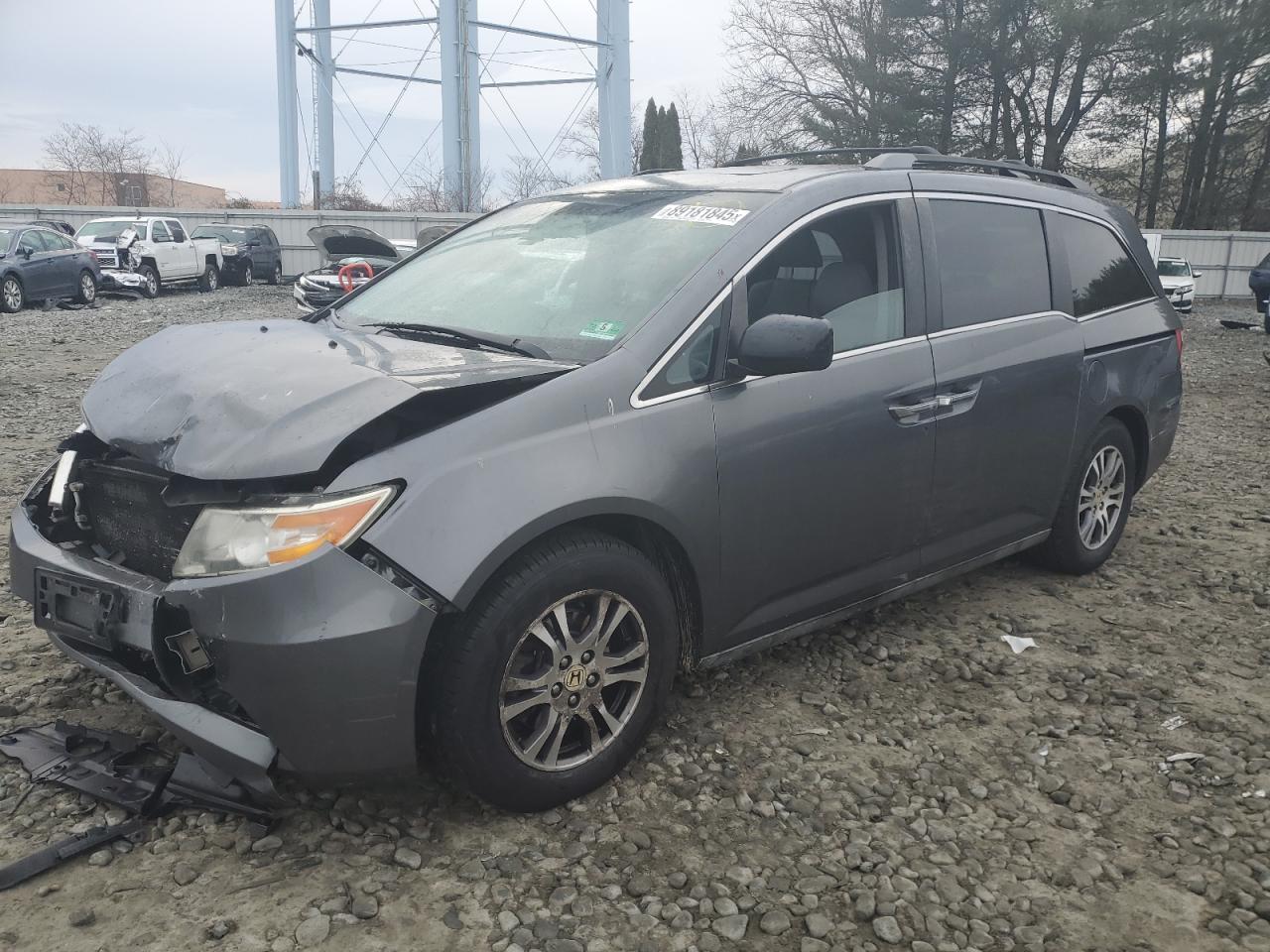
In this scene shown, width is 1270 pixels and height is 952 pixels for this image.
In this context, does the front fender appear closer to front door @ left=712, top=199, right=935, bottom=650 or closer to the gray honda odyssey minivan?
the gray honda odyssey minivan

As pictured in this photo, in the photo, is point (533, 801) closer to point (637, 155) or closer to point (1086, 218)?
point (1086, 218)

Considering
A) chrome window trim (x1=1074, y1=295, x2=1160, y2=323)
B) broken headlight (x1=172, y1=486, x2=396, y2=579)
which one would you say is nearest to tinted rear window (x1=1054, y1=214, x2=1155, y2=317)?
chrome window trim (x1=1074, y1=295, x2=1160, y2=323)

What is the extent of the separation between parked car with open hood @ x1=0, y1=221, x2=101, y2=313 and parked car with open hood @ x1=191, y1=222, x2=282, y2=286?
7.43 m

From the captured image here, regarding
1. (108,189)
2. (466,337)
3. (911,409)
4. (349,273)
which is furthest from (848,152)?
(108,189)

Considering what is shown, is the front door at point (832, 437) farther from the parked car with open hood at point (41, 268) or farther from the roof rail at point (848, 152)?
the parked car with open hood at point (41, 268)

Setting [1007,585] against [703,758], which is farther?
[1007,585]

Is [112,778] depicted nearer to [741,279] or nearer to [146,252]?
[741,279]

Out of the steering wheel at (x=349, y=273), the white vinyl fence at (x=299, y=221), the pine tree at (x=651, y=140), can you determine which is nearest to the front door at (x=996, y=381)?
the steering wheel at (x=349, y=273)

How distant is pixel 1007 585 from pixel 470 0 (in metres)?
36.9

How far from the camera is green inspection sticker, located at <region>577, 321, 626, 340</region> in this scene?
9.99 feet

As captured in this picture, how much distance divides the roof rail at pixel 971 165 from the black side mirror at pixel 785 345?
1.17 m

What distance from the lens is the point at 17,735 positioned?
309 centimetres

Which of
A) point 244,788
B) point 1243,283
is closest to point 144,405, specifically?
point 244,788

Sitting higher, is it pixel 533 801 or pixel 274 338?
pixel 274 338
